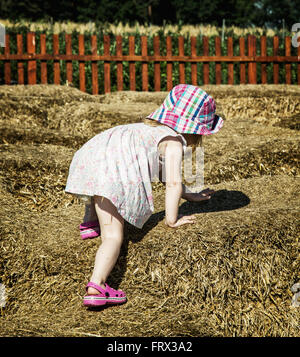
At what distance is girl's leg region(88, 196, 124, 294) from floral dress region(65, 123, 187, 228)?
7 cm

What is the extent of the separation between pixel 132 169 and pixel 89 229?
1.60 ft

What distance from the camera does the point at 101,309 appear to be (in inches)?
108

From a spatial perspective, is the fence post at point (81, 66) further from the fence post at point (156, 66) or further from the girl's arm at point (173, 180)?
the girl's arm at point (173, 180)

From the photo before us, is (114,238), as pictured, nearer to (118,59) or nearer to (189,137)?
(189,137)

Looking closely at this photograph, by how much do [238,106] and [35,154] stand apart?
12.1ft

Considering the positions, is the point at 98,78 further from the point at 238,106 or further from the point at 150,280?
the point at 150,280

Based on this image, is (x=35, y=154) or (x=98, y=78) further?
→ (x=98, y=78)

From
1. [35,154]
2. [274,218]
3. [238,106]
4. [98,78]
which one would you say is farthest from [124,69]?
[274,218]

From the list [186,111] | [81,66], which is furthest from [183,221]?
[81,66]

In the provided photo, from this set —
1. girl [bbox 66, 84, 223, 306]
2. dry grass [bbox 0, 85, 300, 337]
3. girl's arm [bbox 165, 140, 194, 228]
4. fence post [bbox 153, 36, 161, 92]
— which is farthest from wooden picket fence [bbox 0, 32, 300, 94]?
girl's arm [bbox 165, 140, 194, 228]

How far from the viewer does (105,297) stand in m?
2.70

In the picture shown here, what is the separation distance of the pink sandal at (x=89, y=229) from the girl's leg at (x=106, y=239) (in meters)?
0.16

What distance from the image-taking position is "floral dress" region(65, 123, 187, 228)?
2.93m

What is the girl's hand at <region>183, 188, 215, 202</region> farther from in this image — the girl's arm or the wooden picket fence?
the wooden picket fence
